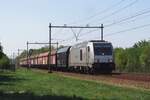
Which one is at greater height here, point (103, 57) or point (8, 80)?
point (103, 57)

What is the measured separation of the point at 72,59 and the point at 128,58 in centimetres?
3151

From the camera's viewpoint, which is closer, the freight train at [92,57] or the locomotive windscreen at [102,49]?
the freight train at [92,57]

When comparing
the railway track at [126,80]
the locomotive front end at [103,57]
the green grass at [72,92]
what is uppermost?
the locomotive front end at [103,57]

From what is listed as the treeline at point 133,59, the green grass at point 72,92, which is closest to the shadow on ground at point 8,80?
the green grass at point 72,92

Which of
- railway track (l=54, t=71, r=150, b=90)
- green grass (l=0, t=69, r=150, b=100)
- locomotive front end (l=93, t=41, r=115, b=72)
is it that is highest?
locomotive front end (l=93, t=41, r=115, b=72)

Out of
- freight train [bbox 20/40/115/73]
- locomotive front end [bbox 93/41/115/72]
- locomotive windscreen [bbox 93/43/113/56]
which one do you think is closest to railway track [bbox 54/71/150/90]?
locomotive front end [bbox 93/41/115/72]

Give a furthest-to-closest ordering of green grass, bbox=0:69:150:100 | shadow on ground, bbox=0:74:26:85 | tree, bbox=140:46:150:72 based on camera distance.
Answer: tree, bbox=140:46:150:72 → shadow on ground, bbox=0:74:26:85 → green grass, bbox=0:69:150:100

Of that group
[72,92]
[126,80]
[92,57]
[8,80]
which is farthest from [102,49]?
[72,92]

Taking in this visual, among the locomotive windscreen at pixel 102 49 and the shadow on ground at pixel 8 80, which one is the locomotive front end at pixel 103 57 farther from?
the shadow on ground at pixel 8 80

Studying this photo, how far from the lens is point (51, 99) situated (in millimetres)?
19875

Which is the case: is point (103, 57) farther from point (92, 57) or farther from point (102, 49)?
point (92, 57)

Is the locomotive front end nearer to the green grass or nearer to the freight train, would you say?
the freight train

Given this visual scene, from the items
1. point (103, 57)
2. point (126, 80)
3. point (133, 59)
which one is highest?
point (133, 59)

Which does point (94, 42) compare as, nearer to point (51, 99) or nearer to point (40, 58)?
point (51, 99)
